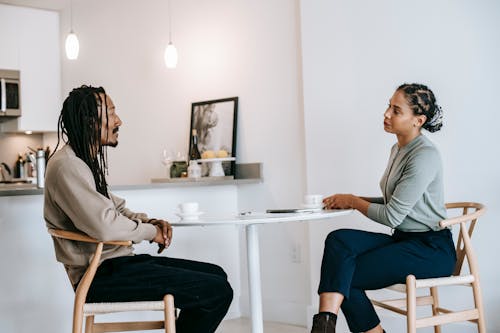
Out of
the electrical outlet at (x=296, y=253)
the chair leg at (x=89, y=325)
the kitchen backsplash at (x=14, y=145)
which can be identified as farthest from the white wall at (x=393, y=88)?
the kitchen backsplash at (x=14, y=145)

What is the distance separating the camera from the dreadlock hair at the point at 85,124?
247 centimetres

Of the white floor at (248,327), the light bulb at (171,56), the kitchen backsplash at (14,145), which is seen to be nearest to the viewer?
the white floor at (248,327)

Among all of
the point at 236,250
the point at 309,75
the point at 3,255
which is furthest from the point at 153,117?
the point at 3,255

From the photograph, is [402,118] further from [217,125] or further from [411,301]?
[217,125]

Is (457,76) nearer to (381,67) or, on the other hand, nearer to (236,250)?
(381,67)

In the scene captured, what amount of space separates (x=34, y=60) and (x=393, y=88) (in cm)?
373

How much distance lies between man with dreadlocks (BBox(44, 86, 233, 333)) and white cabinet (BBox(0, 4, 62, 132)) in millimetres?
Answer: 3770

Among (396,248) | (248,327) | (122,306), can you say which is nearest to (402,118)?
(396,248)

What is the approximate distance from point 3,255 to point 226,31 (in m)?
2.11

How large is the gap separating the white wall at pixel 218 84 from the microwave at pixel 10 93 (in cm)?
55

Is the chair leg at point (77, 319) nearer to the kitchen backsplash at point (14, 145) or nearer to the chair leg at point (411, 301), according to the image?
the chair leg at point (411, 301)

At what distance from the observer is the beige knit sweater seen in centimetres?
228

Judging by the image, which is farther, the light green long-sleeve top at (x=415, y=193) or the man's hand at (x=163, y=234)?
the light green long-sleeve top at (x=415, y=193)

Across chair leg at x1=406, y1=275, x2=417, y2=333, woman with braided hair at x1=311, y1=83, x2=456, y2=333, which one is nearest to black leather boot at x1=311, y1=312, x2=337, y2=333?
woman with braided hair at x1=311, y1=83, x2=456, y2=333
